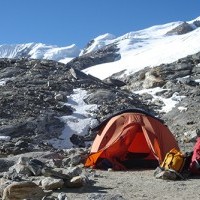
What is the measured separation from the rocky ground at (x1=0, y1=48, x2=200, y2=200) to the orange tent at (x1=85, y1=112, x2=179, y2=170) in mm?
822

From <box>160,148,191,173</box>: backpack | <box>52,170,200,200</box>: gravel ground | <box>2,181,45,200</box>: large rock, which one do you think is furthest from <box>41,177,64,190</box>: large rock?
<box>160,148,191,173</box>: backpack

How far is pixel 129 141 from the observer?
1606 centimetres

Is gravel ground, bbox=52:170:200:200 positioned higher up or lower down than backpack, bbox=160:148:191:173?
lower down

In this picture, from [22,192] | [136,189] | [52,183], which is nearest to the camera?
[22,192]

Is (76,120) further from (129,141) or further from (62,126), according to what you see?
(129,141)

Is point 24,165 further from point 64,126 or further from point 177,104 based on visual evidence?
point 177,104

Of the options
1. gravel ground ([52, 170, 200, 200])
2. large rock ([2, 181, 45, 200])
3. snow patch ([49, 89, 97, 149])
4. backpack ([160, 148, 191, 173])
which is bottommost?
gravel ground ([52, 170, 200, 200])

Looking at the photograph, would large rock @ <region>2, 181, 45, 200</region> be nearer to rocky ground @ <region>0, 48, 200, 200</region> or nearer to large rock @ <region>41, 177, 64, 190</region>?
rocky ground @ <region>0, 48, 200, 200</region>

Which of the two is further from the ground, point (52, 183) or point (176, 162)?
point (52, 183)

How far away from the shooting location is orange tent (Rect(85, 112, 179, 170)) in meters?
15.1

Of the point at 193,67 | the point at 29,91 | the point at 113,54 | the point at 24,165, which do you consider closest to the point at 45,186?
the point at 24,165

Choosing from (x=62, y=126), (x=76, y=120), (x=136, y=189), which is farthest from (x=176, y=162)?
(x=76, y=120)

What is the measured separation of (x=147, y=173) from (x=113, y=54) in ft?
363

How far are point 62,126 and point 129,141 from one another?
981 cm
